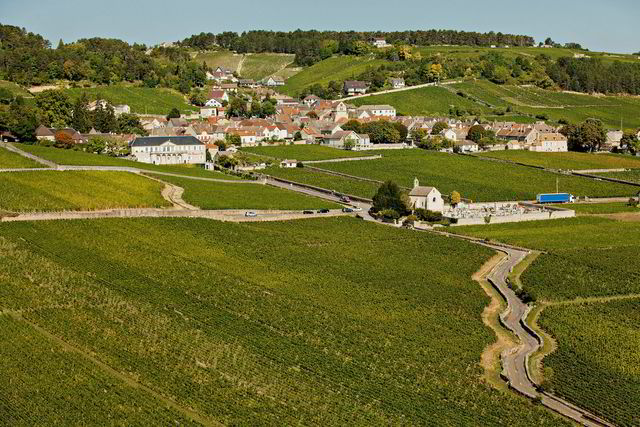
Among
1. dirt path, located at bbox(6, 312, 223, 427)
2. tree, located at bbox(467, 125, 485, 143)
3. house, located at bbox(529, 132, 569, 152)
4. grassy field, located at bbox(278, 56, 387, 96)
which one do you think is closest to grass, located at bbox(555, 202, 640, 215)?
house, located at bbox(529, 132, 569, 152)

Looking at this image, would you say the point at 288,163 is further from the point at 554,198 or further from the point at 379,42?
the point at 379,42

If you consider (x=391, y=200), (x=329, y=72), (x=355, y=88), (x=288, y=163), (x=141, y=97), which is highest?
(x=329, y=72)

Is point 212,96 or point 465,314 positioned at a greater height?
point 212,96

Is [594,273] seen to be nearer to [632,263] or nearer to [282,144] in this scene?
[632,263]

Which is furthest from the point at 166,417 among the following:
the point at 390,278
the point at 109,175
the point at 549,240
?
the point at 109,175

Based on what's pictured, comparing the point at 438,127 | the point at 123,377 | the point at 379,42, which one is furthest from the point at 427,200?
the point at 379,42

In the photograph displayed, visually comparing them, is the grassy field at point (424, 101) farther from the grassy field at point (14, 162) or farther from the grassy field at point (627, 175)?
the grassy field at point (14, 162)
